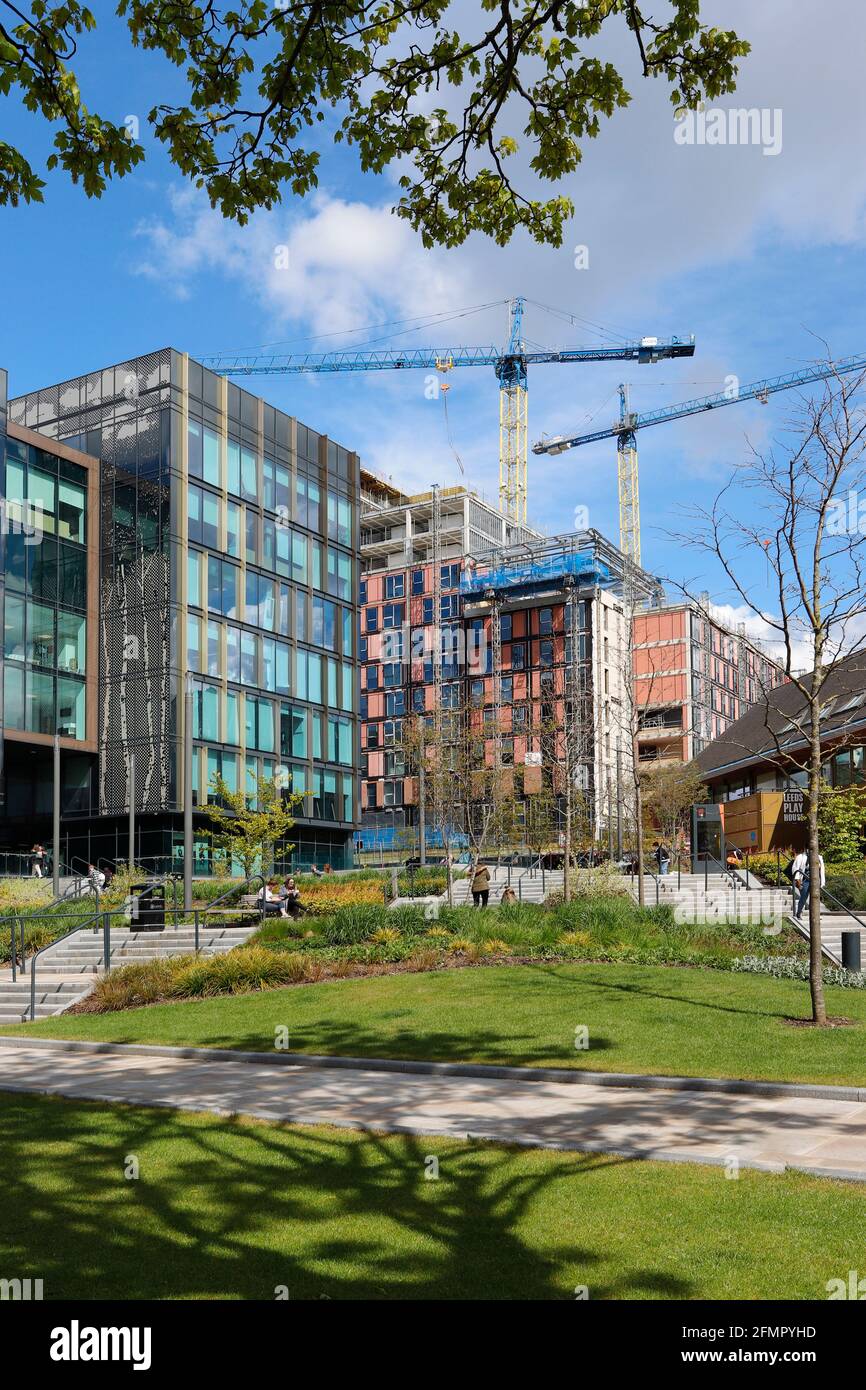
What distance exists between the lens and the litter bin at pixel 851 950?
18.6 metres

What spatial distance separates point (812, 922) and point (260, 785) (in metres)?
29.7

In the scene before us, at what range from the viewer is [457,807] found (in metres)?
61.4

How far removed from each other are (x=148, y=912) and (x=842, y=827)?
20.3 meters

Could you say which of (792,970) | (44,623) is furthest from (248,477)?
(792,970)

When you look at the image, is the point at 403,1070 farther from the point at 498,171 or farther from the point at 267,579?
the point at 267,579

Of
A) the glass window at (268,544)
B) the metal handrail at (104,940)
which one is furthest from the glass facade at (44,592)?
the metal handrail at (104,940)

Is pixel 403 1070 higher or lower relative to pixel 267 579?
lower

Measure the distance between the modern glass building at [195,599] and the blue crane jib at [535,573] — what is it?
38.9m

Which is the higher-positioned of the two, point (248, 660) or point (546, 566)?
point (546, 566)

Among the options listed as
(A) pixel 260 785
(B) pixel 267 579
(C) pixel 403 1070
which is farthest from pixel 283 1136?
(B) pixel 267 579

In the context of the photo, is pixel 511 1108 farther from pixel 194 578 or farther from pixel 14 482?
pixel 14 482

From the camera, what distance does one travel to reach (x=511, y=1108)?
33.6 feet

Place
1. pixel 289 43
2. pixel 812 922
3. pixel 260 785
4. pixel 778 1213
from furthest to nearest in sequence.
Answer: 1. pixel 260 785
2. pixel 812 922
3. pixel 289 43
4. pixel 778 1213
